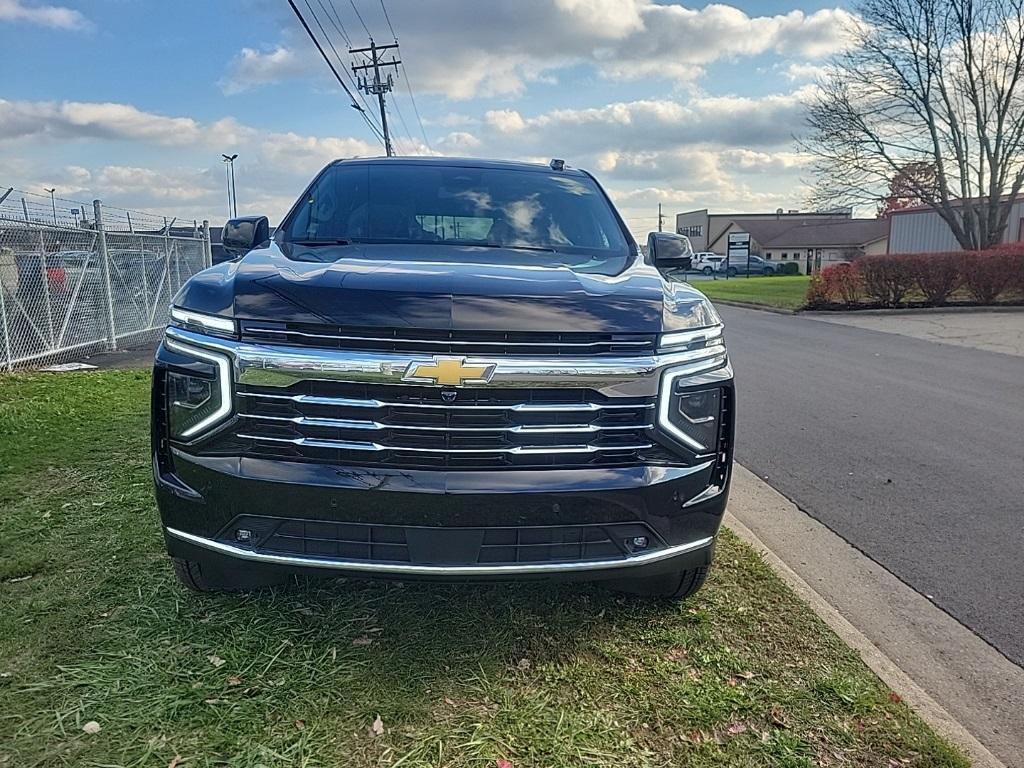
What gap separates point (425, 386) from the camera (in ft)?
7.54

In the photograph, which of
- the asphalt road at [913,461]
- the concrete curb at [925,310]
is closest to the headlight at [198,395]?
the asphalt road at [913,461]

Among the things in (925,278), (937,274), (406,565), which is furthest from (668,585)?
(937,274)

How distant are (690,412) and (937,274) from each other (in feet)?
68.6

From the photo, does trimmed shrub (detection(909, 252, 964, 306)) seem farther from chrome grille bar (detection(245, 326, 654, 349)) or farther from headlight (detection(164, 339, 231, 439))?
headlight (detection(164, 339, 231, 439))

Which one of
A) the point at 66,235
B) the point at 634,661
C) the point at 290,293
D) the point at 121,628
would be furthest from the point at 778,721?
the point at 66,235

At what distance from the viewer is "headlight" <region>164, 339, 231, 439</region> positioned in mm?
2332

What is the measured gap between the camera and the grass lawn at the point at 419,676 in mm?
2184

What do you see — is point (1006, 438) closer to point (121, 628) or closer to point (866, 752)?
point (866, 752)

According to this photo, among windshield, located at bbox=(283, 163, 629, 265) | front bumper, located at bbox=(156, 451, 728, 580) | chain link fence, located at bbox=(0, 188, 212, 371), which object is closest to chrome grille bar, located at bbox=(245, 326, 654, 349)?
front bumper, located at bbox=(156, 451, 728, 580)

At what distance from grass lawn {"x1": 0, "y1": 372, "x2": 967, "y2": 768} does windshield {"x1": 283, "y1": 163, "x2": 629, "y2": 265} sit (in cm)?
157

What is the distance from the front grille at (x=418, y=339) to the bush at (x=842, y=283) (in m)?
20.0

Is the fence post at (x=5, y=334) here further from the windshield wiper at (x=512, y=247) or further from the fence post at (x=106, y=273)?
the windshield wiper at (x=512, y=247)

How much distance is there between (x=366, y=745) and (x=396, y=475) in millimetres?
798

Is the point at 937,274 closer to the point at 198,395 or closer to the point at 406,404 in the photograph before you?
the point at 406,404
